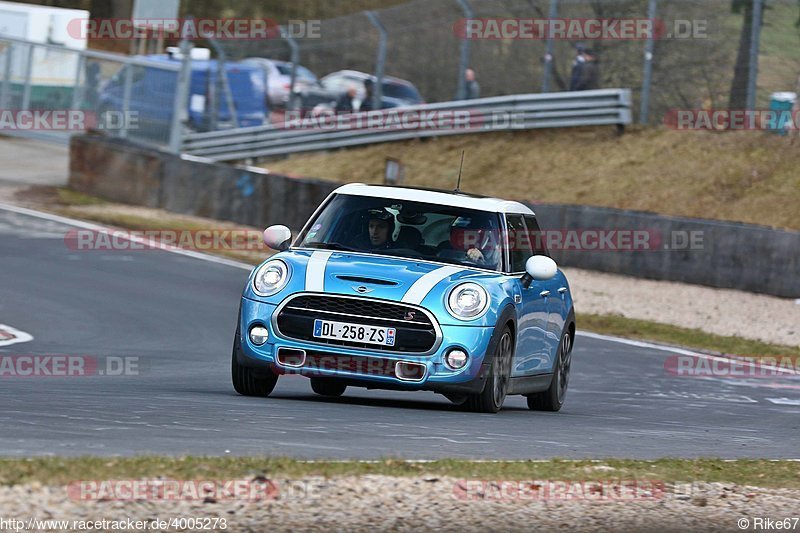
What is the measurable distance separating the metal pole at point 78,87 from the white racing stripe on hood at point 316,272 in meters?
23.0

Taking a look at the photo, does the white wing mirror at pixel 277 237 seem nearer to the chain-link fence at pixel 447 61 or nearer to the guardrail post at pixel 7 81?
the chain-link fence at pixel 447 61

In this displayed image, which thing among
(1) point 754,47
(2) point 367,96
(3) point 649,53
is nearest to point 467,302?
(1) point 754,47

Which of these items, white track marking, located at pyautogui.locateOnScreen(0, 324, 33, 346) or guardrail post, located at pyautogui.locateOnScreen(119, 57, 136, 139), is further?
guardrail post, located at pyautogui.locateOnScreen(119, 57, 136, 139)

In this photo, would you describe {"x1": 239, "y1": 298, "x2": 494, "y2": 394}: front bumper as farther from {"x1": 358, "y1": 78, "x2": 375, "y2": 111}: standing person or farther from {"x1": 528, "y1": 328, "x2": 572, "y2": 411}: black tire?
{"x1": 358, "y1": 78, "x2": 375, "y2": 111}: standing person

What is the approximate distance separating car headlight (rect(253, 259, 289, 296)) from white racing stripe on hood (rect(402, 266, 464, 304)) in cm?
81

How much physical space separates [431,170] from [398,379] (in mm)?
19873

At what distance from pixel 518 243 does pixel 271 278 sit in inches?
78.3

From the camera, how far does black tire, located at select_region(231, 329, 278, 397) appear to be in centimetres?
951

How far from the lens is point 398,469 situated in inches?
267
